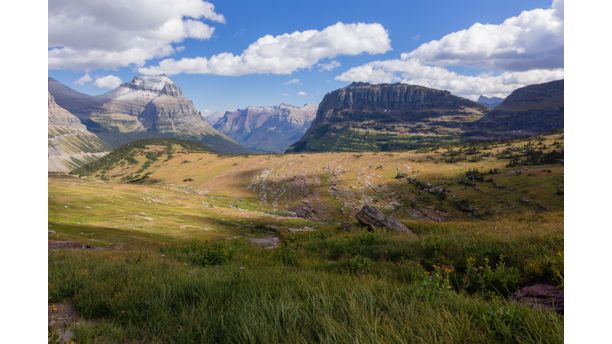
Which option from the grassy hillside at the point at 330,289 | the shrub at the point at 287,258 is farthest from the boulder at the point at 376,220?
the shrub at the point at 287,258

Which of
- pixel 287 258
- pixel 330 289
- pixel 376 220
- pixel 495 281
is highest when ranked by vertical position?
pixel 330 289

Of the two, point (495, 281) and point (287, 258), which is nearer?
point (495, 281)

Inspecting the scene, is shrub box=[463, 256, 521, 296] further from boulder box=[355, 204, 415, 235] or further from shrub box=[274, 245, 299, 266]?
boulder box=[355, 204, 415, 235]

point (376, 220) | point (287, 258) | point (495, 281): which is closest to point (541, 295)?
point (495, 281)

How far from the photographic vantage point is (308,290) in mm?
5121

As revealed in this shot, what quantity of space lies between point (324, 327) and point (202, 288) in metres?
3.35

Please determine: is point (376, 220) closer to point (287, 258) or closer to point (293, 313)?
point (287, 258)

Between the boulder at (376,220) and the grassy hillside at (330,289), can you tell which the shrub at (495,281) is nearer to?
the grassy hillside at (330,289)

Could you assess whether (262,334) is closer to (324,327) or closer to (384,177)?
(324,327)

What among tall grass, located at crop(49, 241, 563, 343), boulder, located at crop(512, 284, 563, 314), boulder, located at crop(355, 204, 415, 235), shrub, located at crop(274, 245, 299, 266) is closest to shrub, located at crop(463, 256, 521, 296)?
Answer: boulder, located at crop(512, 284, 563, 314)

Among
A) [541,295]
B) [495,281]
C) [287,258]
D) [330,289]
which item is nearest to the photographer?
[330,289]

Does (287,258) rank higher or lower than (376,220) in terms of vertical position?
higher

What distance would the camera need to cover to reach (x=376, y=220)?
23.3 m
